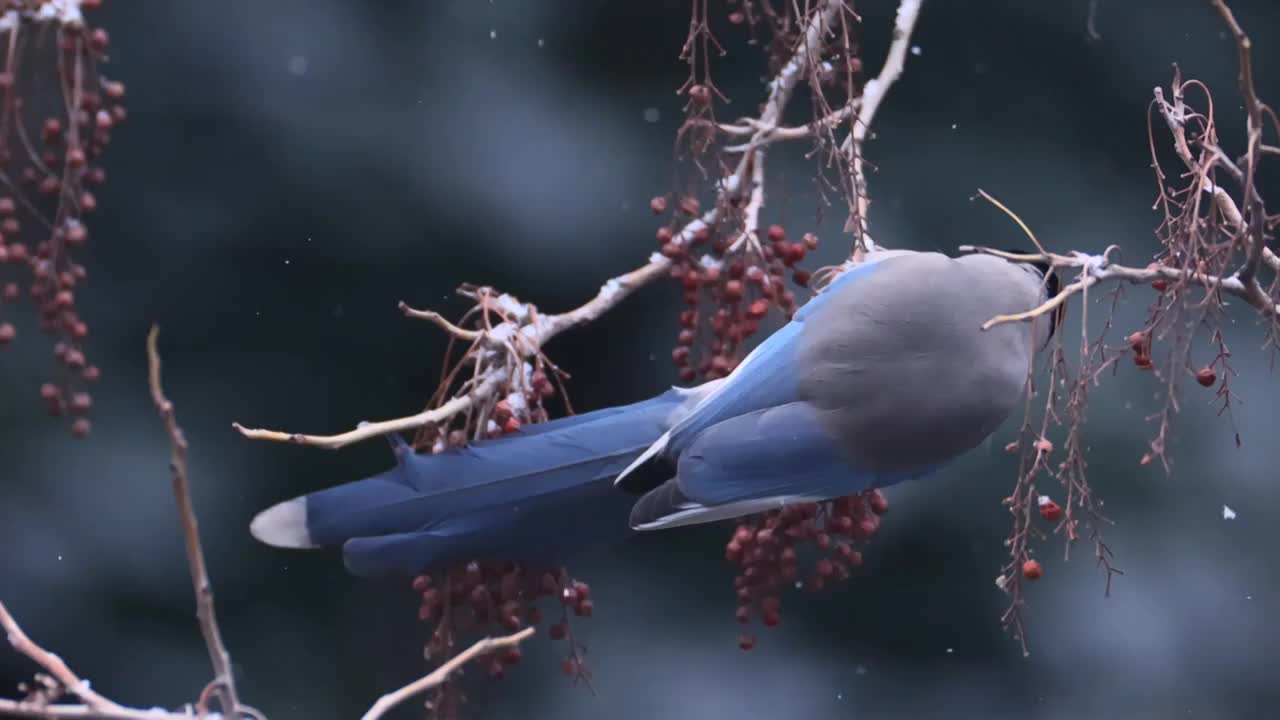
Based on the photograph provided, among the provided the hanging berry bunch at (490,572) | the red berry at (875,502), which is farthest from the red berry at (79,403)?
the red berry at (875,502)

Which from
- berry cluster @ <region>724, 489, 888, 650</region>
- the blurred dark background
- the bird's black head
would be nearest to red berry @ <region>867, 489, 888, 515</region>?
berry cluster @ <region>724, 489, 888, 650</region>

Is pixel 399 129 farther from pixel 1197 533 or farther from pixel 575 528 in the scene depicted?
pixel 1197 533

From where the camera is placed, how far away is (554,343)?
1789 mm

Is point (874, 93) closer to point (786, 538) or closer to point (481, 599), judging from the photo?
point (786, 538)

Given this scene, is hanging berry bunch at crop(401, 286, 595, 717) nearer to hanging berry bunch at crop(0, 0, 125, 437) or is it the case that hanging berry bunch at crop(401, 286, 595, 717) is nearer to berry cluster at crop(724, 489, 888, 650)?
berry cluster at crop(724, 489, 888, 650)

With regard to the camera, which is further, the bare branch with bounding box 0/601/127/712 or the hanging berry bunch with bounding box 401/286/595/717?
the hanging berry bunch with bounding box 401/286/595/717

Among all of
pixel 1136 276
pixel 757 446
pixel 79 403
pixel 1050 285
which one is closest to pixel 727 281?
pixel 757 446

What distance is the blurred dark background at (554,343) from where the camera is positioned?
70.5 inches

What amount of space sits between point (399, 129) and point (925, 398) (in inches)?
34.5

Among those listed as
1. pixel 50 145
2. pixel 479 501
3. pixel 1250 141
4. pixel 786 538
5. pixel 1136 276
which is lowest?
pixel 786 538

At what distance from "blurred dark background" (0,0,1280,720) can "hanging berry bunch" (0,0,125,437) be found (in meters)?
0.40

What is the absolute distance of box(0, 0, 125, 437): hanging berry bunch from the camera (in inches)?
51.6

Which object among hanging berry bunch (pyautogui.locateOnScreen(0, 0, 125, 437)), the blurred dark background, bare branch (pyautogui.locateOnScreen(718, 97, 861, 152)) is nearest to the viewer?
hanging berry bunch (pyautogui.locateOnScreen(0, 0, 125, 437))

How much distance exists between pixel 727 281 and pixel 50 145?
72 cm
